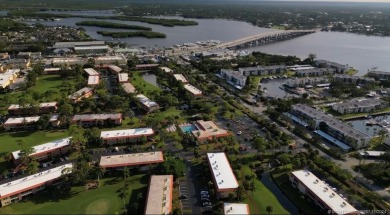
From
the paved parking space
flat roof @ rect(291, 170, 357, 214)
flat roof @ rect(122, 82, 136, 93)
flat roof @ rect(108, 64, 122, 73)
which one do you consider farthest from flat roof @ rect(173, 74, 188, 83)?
flat roof @ rect(291, 170, 357, 214)

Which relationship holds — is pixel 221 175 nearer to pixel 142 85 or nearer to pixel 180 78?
pixel 180 78

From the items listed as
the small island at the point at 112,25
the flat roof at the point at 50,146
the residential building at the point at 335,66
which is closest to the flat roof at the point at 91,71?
the flat roof at the point at 50,146

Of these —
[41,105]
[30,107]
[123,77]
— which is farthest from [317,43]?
[30,107]

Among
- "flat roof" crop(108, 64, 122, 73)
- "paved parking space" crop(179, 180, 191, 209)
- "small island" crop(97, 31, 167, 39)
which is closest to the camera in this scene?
"paved parking space" crop(179, 180, 191, 209)

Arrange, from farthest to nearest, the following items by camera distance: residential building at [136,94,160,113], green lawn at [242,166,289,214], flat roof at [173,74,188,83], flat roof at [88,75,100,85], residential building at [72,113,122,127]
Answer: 1. flat roof at [173,74,188,83]
2. flat roof at [88,75,100,85]
3. residential building at [136,94,160,113]
4. residential building at [72,113,122,127]
5. green lawn at [242,166,289,214]

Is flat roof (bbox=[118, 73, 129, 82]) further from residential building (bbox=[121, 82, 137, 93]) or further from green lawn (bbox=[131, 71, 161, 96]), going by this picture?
residential building (bbox=[121, 82, 137, 93])

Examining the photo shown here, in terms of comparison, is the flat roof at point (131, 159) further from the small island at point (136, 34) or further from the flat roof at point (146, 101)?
the small island at point (136, 34)
